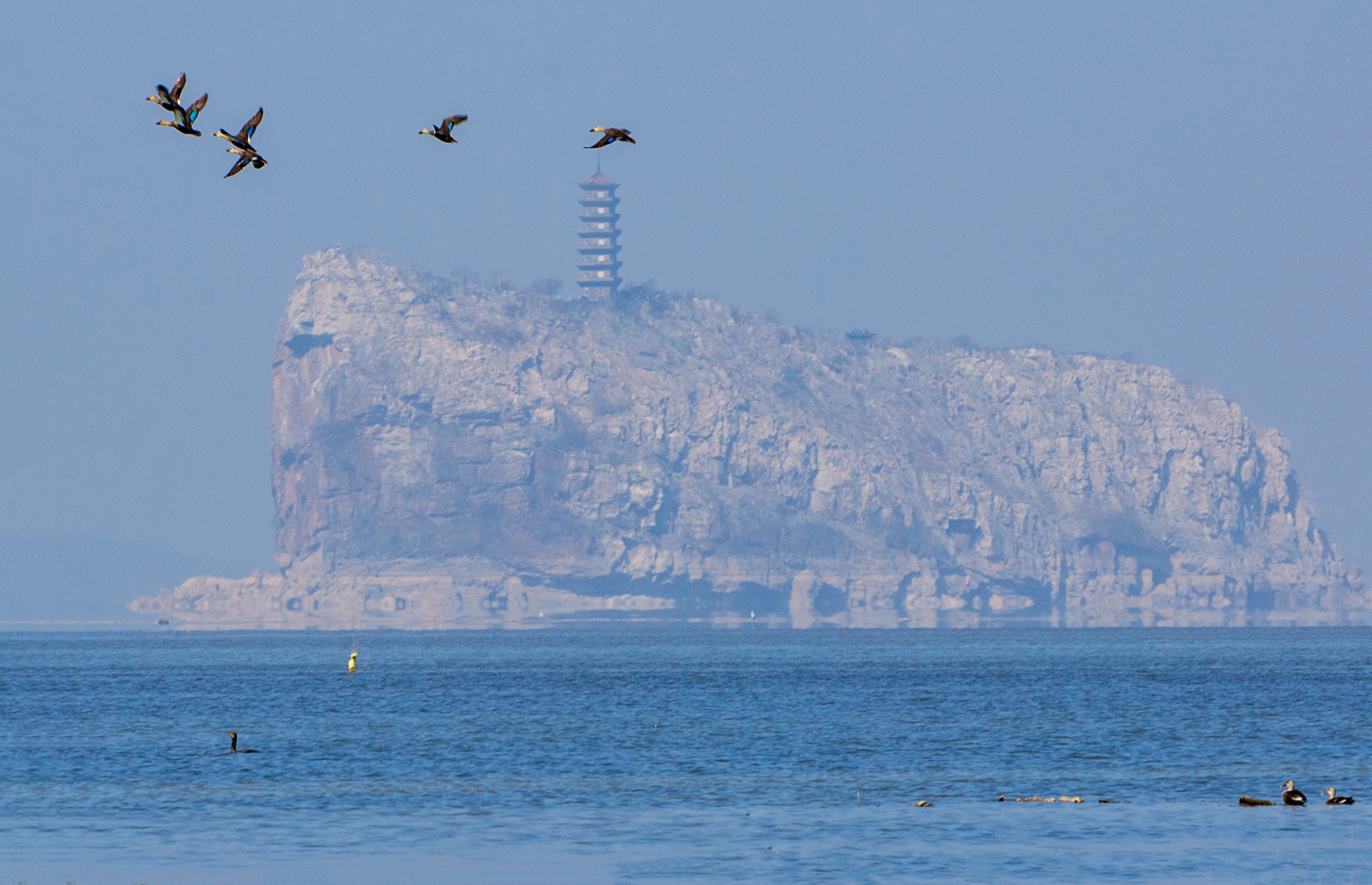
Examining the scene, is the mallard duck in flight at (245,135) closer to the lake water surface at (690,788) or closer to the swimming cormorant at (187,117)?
the swimming cormorant at (187,117)

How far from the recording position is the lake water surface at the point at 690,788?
48.6 metres

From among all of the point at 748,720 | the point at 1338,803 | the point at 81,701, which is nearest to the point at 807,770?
the point at 1338,803

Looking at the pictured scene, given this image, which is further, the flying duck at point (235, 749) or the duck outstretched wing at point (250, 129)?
the flying duck at point (235, 749)

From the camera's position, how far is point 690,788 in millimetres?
66500

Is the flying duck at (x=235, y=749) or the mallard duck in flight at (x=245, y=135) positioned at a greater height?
the mallard duck in flight at (x=245, y=135)

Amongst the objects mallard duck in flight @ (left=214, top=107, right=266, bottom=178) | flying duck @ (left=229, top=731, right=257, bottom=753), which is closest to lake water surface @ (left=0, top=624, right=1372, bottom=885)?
flying duck @ (left=229, top=731, right=257, bottom=753)

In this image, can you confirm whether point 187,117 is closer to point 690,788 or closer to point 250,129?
point 250,129

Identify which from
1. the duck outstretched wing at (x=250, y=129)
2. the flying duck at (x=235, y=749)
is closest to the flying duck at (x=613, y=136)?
the duck outstretched wing at (x=250, y=129)

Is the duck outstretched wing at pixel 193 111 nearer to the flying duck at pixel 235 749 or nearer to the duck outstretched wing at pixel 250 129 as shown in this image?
the duck outstretched wing at pixel 250 129

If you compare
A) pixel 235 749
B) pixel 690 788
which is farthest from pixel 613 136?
pixel 235 749

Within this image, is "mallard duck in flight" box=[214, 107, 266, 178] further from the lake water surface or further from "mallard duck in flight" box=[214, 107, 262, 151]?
the lake water surface

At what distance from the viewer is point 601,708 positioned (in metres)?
117

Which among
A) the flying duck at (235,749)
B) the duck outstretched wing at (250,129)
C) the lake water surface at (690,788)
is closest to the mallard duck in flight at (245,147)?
the duck outstretched wing at (250,129)

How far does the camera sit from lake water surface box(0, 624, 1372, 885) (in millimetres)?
48594
